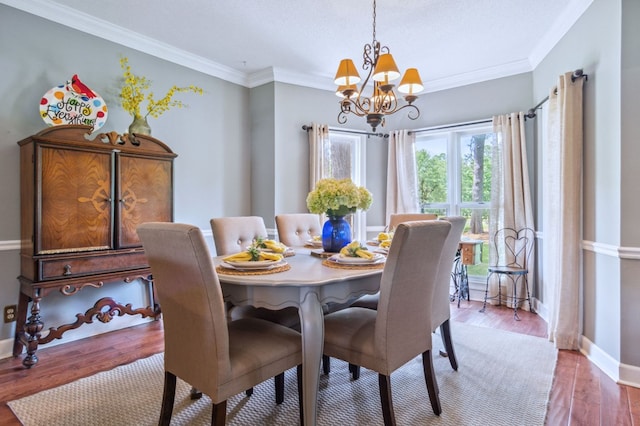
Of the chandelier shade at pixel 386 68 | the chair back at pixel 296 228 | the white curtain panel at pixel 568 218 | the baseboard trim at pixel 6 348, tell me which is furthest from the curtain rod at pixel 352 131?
the baseboard trim at pixel 6 348

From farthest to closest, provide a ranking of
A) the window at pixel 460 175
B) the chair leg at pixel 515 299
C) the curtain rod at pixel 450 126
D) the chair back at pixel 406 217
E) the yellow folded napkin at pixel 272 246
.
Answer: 1. the window at pixel 460 175
2. the curtain rod at pixel 450 126
3. the chair leg at pixel 515 299
4. the chair back at pixel 406 217
5. the yellow folded napkin at pixel 272 246

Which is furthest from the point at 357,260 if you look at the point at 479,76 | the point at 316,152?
the point at 479,76

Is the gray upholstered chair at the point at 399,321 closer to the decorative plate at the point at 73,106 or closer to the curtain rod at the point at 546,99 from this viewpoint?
the curtain rod at the point at 546,99

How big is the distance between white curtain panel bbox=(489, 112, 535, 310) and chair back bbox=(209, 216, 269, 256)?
266cm

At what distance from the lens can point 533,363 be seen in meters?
2.51

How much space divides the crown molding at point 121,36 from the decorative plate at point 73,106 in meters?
0.49

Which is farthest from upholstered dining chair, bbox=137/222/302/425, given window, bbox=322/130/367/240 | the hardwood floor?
window, bbox=322/130/367/240

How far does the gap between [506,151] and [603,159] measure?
4.77ft

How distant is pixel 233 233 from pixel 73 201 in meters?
1.17

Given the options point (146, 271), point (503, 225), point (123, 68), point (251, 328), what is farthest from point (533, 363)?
point (123, 68)

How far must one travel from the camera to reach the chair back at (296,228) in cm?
302

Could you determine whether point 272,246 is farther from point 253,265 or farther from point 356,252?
point 356,252

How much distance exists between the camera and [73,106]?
2848mm

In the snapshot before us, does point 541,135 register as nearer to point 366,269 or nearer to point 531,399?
point 531,399
